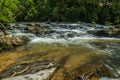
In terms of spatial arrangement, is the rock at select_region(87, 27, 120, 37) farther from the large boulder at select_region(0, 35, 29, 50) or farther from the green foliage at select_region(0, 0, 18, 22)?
the green foliage at select_region(0, 0, 18, 22)

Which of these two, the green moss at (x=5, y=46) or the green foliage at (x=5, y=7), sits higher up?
the green foliage at (x=5, y=7)

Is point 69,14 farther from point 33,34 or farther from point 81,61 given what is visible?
point 81,61

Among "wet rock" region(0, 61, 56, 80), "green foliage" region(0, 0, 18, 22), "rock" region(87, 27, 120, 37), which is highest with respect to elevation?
"green foliage" region(0, 0, 18, 22)

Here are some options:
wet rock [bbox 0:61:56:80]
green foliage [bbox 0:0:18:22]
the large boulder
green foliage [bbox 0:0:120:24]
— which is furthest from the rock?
wet rock [bbox 0:61:56:80]

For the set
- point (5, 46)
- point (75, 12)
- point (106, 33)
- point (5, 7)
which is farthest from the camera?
point (75, 12)

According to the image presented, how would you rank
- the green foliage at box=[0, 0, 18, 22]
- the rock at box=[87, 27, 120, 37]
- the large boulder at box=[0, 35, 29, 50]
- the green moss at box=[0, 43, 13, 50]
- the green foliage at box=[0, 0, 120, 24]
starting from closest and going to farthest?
the green moss at box=[0, 43, 13, 50], the large boulder at box=[0, 35, 29, 50], the rock at box=[87, 27, 120, 37], the green foliage at box=[0, 0, 18, 22], the green foliage at box=[0, 0, 120, 24]

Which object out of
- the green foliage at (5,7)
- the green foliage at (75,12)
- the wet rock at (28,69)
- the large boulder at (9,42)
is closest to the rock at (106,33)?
the large boulder at (9,42)

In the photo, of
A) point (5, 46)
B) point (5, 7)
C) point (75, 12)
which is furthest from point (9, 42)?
point (75, 12)

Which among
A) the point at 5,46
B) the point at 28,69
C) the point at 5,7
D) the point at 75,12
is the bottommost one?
the point at 75,12

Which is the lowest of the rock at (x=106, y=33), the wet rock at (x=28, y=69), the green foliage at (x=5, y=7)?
the rock at (x=106, y=33)

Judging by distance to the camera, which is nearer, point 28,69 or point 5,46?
point 28,69

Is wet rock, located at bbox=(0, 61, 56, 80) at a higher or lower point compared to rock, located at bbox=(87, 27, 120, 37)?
higher

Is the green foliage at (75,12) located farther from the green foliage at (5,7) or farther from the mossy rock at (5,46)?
the mossy rock at (5,46)

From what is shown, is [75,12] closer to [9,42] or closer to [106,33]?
[106,33]
